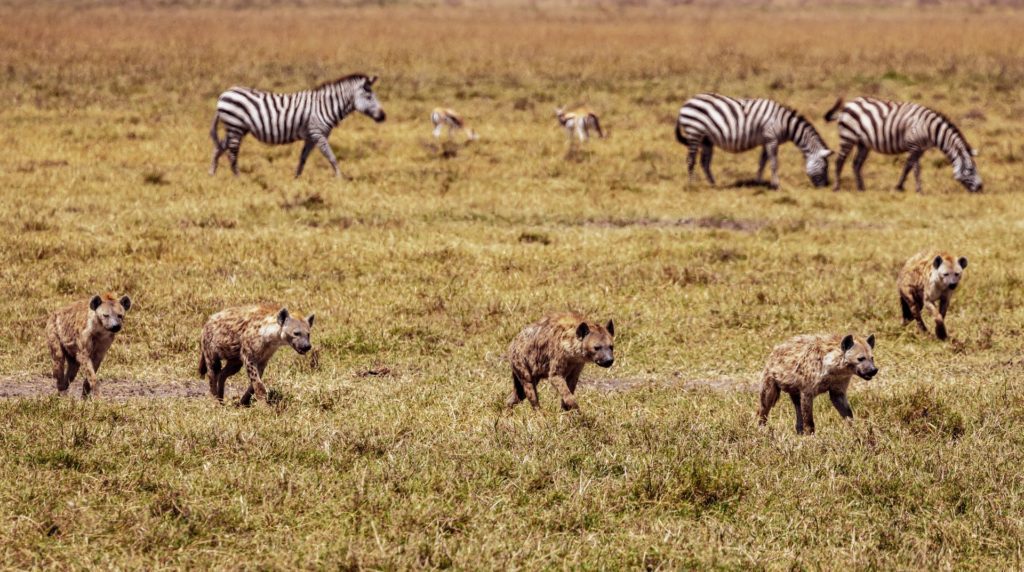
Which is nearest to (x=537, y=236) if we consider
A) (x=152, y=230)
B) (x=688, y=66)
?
(x=152, y=230)

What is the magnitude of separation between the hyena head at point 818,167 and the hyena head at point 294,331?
12809 millimetres

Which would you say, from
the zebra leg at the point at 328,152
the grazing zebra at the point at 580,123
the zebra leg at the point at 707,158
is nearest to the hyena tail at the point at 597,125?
the grazing zebra at the point at 580,123

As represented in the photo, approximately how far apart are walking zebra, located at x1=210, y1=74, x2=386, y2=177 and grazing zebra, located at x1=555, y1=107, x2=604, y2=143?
3300 millimetres

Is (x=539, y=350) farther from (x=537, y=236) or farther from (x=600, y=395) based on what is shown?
(x=537, y=236)

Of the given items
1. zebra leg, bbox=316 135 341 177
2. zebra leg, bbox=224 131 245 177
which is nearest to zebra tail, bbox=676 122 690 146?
zebra leg, bbox=316 135 341 177

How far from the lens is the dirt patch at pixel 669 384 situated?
9305 mm

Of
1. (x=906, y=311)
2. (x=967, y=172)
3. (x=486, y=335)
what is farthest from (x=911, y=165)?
(x=486, y=335)

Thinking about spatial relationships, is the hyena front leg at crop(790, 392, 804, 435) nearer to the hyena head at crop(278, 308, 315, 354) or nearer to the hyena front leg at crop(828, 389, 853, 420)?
the hyena front leg at crop(828, 389, 853, 420)

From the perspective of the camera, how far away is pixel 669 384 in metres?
9.41

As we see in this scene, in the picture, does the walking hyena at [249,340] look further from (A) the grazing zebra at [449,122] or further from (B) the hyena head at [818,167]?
(A) the grazing zebra at [449,122]

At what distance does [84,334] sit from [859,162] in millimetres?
14096

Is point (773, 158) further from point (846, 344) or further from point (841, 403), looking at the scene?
point (846, 344)

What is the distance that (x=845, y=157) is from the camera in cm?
1992

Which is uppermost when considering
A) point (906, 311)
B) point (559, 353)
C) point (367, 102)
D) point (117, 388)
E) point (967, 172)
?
point (367, 102)
